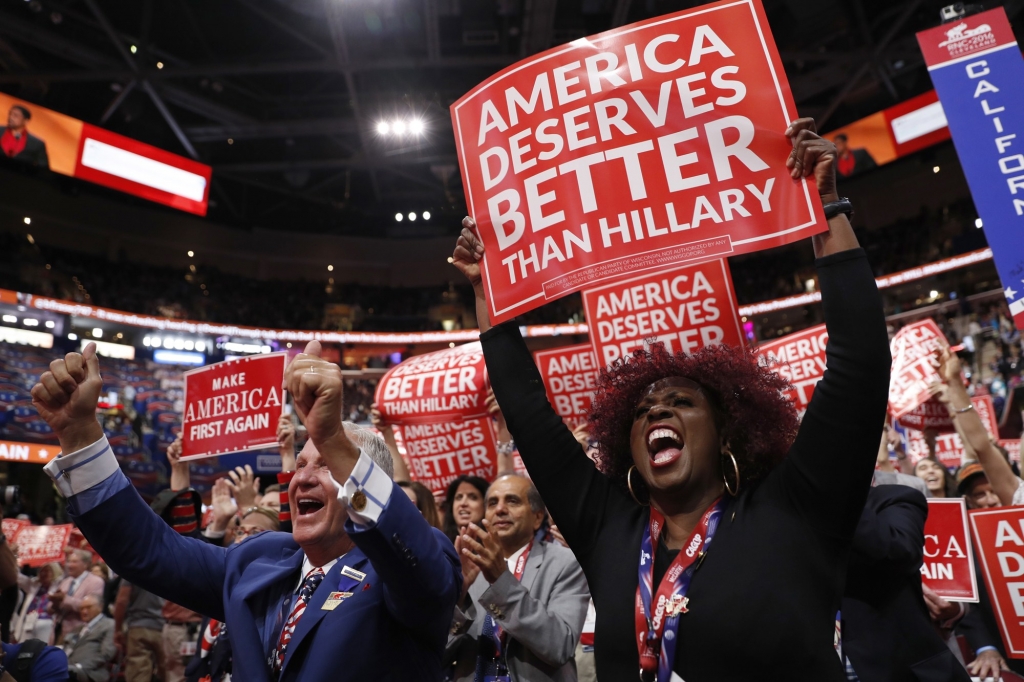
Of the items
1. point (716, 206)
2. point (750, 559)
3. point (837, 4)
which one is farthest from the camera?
point (837, 4)

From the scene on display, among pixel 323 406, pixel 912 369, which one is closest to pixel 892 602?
pixel 323 406

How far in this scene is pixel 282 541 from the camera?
230 cm

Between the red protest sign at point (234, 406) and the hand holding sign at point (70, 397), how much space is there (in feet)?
11.0

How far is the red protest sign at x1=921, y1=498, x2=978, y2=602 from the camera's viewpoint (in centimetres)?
347

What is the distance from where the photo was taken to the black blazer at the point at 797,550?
1.55m

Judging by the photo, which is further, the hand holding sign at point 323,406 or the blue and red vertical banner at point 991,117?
the blue and red vertical banner at point 991,117

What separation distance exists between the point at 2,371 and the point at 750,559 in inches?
896

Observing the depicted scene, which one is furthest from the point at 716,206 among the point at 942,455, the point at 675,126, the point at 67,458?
the point at 942,455

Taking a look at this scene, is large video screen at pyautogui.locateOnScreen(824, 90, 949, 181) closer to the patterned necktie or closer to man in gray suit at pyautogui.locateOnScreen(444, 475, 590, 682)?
man in gray suit at pyautogui.locateOnScreen(444, 475, 590, 682)

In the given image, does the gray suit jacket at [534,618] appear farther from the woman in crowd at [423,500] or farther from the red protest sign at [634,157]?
the red protest sign at [634,157]

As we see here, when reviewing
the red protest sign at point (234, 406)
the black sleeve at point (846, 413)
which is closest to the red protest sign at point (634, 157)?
the black sleeve at point (846, 413)

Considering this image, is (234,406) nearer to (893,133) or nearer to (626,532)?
(626,532)

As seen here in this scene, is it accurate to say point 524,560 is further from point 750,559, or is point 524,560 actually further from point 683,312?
point 750,559

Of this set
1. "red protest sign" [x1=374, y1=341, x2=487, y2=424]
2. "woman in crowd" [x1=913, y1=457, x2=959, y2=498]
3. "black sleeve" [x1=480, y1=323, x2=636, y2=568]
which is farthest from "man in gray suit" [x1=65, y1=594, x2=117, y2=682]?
"woman in crowd" [x1=913, y1=457, x2=959, y2=498]
